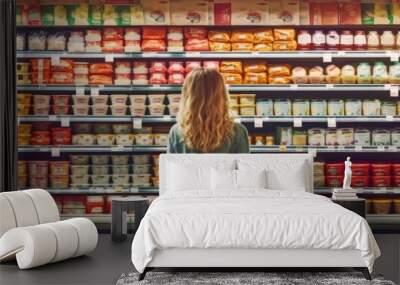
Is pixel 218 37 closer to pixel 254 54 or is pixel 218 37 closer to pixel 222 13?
pixel 222 13

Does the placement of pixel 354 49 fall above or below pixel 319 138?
above

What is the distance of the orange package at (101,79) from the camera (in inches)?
355

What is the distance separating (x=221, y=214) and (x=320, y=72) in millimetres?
3962

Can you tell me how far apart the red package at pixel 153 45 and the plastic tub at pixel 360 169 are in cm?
265

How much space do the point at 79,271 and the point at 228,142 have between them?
1995 millimetres

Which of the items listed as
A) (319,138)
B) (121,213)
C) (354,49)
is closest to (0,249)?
(121,213)

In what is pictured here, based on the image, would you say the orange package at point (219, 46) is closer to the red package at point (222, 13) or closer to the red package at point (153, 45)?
the red package at point (222, 13)

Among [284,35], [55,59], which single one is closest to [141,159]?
[55,59]

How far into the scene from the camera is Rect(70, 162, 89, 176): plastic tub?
9.02m

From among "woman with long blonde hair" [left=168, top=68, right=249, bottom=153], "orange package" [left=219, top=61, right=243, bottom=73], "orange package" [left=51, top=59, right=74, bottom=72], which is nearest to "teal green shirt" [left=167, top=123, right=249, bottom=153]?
"woman with long blonde hair" [left=168, top=68, right=249, bottom=153]

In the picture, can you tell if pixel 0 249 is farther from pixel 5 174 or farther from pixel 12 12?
pixel 12 12

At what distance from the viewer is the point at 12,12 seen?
8648mm

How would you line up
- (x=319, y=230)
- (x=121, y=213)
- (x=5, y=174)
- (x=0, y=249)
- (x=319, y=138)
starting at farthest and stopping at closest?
(x=319, y=138)
(x=5, y=174)
(x=121, y=213)
(x=0, y=249)
(x=319, y=230)

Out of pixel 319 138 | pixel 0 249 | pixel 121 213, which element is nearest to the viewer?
pixel 0 249
